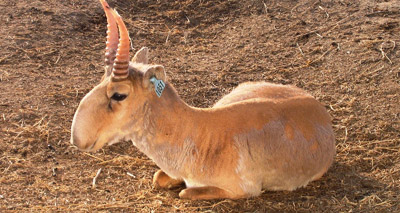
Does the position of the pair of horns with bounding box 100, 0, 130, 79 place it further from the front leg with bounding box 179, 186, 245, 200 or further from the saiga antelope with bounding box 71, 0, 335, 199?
the front leg with bounding box 179, 186, 245, 200

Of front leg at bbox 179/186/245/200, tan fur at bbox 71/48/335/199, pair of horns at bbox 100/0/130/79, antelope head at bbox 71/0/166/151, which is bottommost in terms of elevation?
front leg at bbox 179/186/245/200

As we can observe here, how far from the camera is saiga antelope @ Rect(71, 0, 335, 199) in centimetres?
557

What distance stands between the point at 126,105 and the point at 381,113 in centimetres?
421

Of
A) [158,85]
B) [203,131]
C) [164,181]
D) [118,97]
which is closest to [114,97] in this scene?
[118,97]

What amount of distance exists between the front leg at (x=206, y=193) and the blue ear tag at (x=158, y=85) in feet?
4.08

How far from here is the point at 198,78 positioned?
9484mm

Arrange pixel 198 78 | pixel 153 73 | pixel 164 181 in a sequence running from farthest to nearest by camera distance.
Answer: pixel 198 78 < pixel 164 181 < pixel 153 73

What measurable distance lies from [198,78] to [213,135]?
3465mm

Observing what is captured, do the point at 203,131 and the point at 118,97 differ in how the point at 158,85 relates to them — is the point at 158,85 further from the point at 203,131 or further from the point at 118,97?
the point at 203,131

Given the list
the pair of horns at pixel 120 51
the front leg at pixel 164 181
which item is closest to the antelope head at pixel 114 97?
the pair of horns at pixel 120 51

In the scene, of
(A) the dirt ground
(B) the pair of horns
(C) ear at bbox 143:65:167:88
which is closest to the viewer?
(B) the pair of horns

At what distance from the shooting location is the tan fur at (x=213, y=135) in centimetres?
562

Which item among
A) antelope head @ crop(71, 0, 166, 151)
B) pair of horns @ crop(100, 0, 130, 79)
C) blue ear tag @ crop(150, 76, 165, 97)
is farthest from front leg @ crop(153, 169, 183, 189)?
pair of horns @ crop(100, 0, 130, 79)

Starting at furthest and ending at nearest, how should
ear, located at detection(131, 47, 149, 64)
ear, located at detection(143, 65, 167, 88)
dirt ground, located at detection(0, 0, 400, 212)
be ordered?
dirt ground, located at detection(0, 0, 400, 212)
ear, located at detection(131, 47, 149, 64)
ear, located at detection(143, 65, 167, 88)
